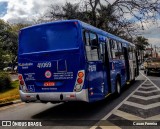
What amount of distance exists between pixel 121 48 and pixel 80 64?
8.03 m

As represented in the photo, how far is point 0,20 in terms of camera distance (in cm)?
8500

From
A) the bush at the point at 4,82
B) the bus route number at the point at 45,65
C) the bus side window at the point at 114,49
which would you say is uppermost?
the bus side window at the point at 114,49

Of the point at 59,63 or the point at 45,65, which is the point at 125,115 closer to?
the point at 59,63

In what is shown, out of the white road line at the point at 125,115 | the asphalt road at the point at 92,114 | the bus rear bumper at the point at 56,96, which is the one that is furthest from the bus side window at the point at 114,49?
the bus rear bumper at the point at 56,96

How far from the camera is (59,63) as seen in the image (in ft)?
32.3

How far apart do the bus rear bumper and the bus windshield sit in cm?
148

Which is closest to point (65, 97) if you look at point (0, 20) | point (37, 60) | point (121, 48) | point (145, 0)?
point (37, 60)

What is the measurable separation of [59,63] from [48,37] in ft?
3.39

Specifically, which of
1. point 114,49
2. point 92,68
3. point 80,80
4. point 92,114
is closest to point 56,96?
point 80,80

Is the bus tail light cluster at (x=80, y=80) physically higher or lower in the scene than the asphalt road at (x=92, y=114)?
higher

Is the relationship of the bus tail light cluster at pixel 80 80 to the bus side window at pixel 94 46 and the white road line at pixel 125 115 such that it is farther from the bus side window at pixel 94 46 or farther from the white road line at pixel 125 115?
the white road line at pixel 125 115

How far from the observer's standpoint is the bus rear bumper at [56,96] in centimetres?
951

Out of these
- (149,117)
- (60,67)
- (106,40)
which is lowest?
(149,117)

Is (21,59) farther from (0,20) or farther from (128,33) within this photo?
(0,20)
